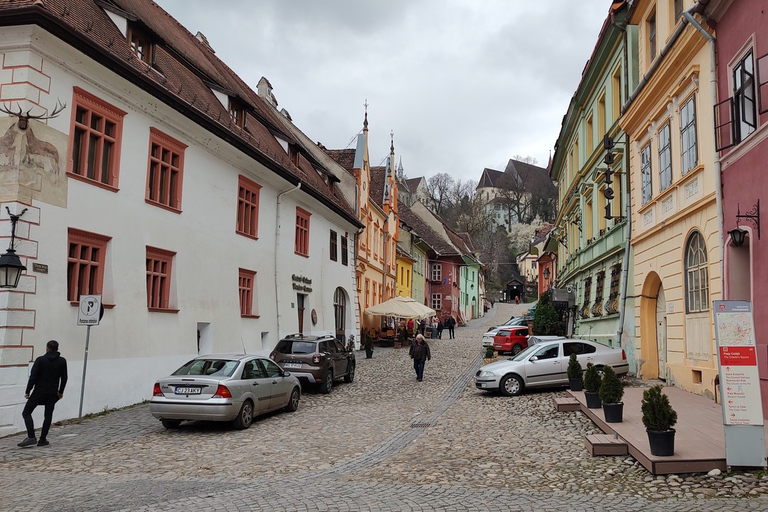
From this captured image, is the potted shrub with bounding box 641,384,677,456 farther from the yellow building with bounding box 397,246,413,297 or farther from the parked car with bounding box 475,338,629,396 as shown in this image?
the yellow building with bounding box 397,246,413,297

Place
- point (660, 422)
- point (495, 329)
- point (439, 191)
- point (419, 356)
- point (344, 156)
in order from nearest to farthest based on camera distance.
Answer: point (660, 422) < point (419, 356) < point (344, 156) < point (495, 329) < point (439, 191)

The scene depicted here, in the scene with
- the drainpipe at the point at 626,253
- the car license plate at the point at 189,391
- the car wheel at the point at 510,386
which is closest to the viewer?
the car license plate at the point at 189,391

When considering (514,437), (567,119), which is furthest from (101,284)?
(567,119)

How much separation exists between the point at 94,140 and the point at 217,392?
→ 6366 millimetres

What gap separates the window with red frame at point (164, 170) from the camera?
638 inches

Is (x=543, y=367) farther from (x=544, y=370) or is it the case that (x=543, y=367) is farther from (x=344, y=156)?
(x=344, y=156)

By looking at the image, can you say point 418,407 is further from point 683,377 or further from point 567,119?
point 567,119

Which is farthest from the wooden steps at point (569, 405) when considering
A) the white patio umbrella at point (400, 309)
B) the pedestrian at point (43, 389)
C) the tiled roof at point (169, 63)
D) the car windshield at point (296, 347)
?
the white patio umbrella at point (400, 309)

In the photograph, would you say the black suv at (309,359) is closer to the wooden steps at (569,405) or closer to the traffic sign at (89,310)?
the traffic sign at (89,310)

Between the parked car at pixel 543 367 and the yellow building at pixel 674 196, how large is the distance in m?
0.99

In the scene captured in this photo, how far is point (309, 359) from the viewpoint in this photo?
17938 millimetres

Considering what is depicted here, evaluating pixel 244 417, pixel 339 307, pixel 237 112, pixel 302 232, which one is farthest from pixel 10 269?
pixel 339 307

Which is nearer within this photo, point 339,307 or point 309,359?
point 309,359

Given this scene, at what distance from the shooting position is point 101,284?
14.3 meters
